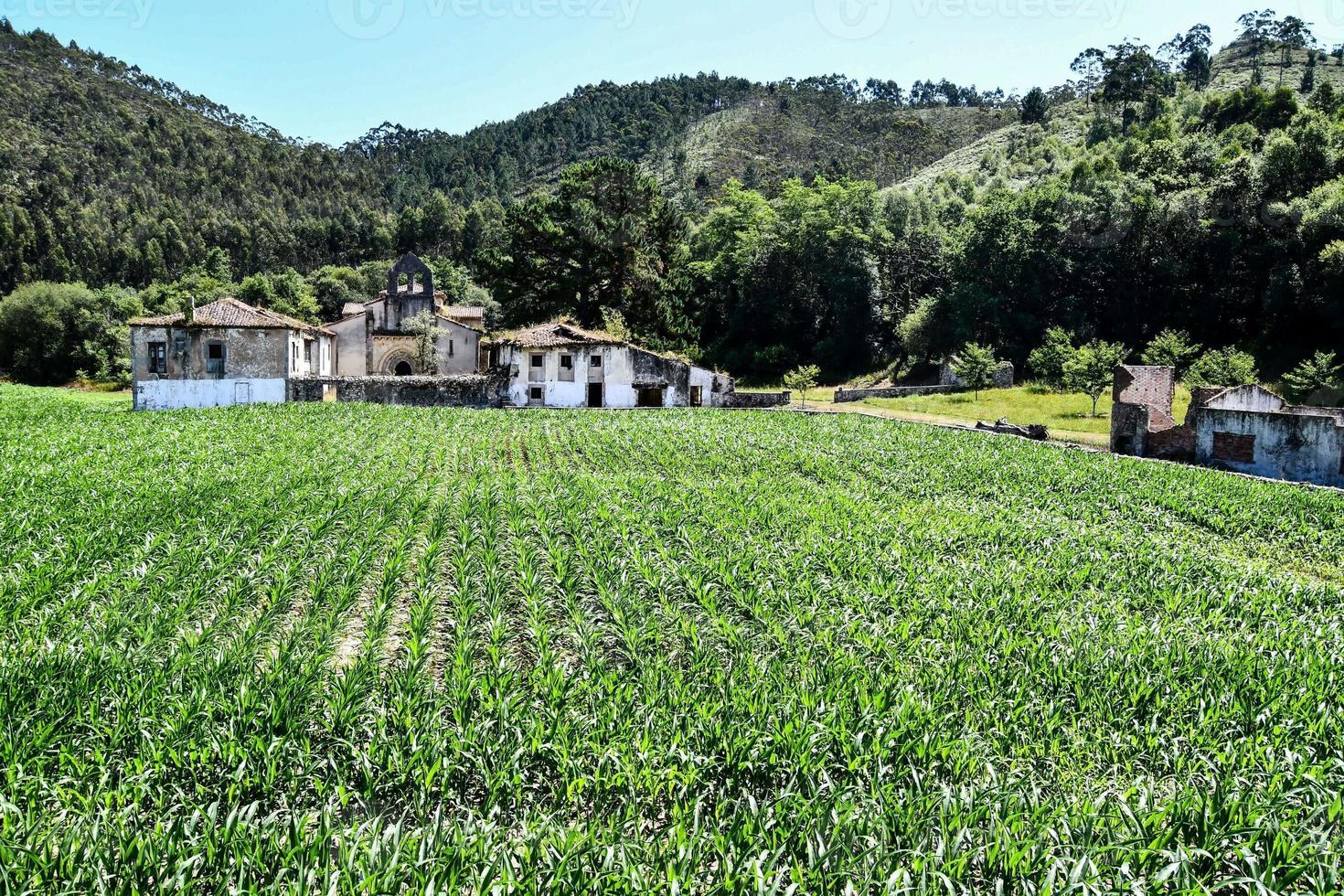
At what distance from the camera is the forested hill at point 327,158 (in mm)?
96500

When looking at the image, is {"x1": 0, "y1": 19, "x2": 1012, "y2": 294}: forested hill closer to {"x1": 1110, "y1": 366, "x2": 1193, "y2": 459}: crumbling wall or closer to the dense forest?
the dense forest

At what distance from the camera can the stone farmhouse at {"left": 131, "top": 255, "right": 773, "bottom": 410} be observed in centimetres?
4259

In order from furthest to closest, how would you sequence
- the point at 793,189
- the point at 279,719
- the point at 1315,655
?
the point at 793,189
the point at 1315,655
the point at 279,719

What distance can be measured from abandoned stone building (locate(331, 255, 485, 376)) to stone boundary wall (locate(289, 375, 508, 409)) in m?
8.50

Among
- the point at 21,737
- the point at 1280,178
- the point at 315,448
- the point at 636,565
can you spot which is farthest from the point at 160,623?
the point at 1280,178

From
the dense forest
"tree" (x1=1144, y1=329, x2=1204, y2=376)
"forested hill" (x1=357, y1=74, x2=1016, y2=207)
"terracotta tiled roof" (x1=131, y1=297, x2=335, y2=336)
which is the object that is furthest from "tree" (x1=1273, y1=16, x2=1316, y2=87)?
"terracotta tiled roof" (x1=131, y1=297, x2=335, y2=336)

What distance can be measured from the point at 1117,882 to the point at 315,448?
2271cm

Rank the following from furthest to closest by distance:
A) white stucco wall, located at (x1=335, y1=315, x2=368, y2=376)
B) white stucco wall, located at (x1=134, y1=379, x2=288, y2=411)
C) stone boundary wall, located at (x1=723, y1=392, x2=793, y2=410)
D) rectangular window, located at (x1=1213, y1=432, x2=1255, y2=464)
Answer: white stucco wall, located at (x1=335, y1=315, x2=368, y2=376)
stone boundary wall, located at (x1=723, y1=392, x2=793, y2=410)
white stucco wall, located at (x1=134, y1=379, x2=288, y2=411)
rectangular window, located at (x1=1213, y1=432, x2=1255, y2=464)

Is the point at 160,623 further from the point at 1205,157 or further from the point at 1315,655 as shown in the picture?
the point at 1205,157

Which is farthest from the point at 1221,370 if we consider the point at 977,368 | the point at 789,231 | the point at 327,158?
the point at 327,158

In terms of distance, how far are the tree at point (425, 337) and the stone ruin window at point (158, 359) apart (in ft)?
46.0

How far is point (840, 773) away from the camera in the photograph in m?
5.43

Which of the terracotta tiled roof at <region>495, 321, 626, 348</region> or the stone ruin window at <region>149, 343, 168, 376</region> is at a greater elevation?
the terracotta tiled roof at <region>495, 321, 626, 348</region>

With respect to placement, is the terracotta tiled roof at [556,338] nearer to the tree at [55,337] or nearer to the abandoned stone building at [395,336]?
the abandoned stone building at [395,336]
